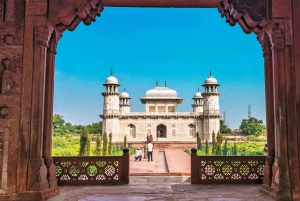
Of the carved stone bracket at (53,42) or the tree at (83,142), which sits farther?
the tree at (83,142)

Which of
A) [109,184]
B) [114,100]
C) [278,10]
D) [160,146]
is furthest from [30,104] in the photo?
[114,100]

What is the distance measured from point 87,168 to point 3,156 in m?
1.90

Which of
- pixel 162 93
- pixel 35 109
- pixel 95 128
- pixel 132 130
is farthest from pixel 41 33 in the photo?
→ pixel 95 128

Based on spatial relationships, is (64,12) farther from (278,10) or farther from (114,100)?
(114,100)

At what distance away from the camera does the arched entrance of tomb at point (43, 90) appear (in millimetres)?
4066

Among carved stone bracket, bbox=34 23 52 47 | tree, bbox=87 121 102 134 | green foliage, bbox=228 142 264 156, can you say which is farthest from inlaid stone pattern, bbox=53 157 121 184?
tree, bbox=87 121 102 134

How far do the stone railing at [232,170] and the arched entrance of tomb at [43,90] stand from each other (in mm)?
1097

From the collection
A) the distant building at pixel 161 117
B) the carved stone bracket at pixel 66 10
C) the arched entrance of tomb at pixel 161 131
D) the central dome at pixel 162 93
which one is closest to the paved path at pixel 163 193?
the carved stone bracket at pixel 66 10

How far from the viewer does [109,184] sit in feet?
18.6

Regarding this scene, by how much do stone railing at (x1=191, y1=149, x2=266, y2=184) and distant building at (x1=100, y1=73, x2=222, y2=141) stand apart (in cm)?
2903

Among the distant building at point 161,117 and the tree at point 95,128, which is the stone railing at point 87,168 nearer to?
the distant building at point 161,117

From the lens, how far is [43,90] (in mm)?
4305

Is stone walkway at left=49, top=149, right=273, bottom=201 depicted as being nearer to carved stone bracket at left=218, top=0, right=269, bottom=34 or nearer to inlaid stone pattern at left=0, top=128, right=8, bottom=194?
inlaid stone pattern at left=0, top=128, right=8, bottom=194

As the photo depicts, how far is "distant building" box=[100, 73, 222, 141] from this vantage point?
3469 centimetres
